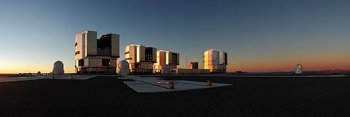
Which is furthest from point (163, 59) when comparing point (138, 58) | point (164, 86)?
point (164, 86)

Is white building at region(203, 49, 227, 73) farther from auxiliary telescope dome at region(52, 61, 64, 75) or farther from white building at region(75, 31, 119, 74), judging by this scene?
auxiliary telescope dome at region(52, 61, 64, 75)

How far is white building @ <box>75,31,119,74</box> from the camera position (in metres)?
89.2

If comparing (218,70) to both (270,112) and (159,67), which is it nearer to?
(159,67)

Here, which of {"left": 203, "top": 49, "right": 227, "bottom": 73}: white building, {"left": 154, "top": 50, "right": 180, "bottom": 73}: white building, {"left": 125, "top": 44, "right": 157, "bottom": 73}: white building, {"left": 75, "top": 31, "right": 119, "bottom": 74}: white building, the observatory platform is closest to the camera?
the observatory platform

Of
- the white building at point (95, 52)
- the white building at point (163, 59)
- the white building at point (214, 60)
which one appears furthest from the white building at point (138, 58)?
the white building at point (214, 60)

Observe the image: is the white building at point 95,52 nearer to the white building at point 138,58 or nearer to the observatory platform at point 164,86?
the white building at point 138,58

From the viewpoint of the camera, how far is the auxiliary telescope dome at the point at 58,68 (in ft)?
253

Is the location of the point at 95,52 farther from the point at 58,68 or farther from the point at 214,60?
the point at 214,60

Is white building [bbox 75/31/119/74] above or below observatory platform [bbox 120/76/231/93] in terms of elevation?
above

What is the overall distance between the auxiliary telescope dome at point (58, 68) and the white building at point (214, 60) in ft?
234

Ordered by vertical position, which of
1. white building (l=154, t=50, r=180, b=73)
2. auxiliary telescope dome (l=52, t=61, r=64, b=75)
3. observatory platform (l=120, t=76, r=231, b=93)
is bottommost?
observatory platform (l=120, t=76, r=231, b=93)

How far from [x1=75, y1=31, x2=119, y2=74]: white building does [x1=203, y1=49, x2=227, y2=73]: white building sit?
49645 millimetres

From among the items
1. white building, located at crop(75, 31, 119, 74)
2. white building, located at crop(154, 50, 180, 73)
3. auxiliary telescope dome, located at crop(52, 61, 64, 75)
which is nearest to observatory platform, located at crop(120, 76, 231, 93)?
auxiliary telescope dome, located at crop(52, 61, 64, 75)

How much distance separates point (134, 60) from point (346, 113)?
10903cm
